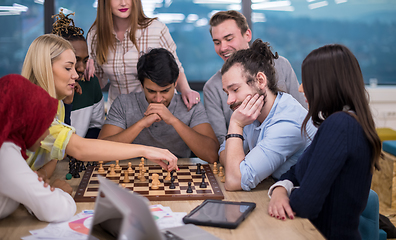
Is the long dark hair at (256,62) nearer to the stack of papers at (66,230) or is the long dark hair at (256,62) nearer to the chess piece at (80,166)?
the chess piece at (80,166)

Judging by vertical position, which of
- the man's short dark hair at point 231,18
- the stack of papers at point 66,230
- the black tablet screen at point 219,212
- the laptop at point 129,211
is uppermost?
the man's short dark hair at point 231,18

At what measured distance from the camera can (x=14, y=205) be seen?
132cm

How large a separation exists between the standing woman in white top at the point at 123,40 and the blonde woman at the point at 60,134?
985 millimetres

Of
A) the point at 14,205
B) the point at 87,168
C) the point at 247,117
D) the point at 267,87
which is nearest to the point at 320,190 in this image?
the point at 247,117

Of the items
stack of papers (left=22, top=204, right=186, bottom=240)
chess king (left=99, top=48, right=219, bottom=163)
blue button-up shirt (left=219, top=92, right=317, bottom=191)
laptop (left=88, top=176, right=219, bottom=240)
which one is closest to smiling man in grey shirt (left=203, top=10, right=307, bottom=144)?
chess king (left=99, top=48, right=219, bottom=163)

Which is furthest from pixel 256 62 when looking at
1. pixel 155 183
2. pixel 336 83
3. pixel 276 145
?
pixel 155 183

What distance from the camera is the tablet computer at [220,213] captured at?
127 centimetres

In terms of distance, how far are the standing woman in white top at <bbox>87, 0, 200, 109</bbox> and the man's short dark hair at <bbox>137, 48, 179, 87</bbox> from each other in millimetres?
312

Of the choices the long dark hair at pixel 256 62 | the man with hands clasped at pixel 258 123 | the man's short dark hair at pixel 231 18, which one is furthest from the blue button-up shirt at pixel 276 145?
the man's short dark hair at pixel 231 18

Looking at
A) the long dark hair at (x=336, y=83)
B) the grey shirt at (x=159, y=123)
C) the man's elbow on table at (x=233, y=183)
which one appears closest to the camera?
the long dark hair at (x=336, y=83)

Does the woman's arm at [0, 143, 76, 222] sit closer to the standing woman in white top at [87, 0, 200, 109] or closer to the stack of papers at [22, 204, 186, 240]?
the stack of papers at [22, 204, 186, 240]

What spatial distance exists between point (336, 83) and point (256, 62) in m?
0.61

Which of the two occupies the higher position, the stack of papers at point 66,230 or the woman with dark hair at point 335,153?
the woman with dark hair at point 335,153

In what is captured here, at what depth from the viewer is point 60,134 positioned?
1.56 m
